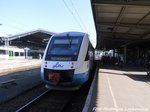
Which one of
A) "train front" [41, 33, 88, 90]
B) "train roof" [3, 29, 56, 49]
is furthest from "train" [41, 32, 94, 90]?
"train roof" [3, 29, 56, 49]

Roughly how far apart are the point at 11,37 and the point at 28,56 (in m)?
6.36

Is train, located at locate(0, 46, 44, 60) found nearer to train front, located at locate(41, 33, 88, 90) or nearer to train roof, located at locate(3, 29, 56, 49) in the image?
train roof, located at locate(3, 29, 56, 49)

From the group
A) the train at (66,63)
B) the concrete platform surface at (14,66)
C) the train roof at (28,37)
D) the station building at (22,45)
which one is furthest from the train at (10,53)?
the train at (66,63)

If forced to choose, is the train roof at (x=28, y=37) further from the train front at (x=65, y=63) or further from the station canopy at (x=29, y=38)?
the train front at (x=65, y=63)

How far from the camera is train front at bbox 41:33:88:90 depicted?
11180 mm

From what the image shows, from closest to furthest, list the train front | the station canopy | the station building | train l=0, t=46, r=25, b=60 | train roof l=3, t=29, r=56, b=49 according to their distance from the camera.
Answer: the train front, train l=0, t=46, r=25, b=60, the station building, train roof l=3, t=29, r=56, b=49, the station canopy

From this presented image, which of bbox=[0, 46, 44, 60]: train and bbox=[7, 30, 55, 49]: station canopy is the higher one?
bbox=[7, 30, 55, 49]: station canopy

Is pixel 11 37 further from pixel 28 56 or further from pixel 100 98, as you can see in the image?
pixel 100 98

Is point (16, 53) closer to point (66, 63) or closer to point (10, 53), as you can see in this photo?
point (10, 53)

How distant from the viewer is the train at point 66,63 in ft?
36.7

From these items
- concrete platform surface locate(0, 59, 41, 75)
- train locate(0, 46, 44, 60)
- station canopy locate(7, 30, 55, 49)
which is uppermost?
station canopy locate(7, 30, 55, 49)

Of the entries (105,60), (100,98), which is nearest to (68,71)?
(100,98)

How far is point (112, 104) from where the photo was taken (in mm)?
8984

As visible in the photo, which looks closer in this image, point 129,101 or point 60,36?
point 129,101
